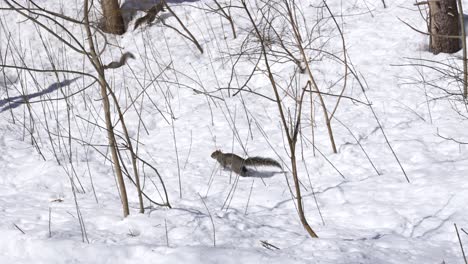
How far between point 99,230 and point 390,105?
289 centimetres

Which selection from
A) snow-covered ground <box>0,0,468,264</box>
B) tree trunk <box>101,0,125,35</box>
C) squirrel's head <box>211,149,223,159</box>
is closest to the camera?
snow-covered ground <box>0,0,468,264</box>

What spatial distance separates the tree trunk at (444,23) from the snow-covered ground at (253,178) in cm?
17

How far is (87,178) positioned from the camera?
4090 mm

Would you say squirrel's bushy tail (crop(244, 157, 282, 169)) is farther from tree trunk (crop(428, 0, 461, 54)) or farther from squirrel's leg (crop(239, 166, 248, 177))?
tree trunk (crop(428, 0, 461, 54))

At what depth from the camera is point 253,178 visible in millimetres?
3990

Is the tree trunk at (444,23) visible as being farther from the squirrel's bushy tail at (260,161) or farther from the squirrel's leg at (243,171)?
the squirrel's leg at (243,171)

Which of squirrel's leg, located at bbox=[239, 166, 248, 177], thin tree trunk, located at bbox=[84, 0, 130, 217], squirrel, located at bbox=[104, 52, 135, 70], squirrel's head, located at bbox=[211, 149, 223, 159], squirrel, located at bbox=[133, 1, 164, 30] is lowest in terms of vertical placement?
squirrel's leg, located at bbox=[239, 166, 248, 177]

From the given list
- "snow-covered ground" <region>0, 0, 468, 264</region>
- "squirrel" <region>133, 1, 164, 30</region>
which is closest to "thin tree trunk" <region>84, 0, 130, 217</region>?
"snow-covered ground" <region>0, 0, 468, 264</region>

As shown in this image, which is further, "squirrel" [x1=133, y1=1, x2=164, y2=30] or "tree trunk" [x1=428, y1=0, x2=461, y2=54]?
"squirrel" [x1=133, y1=1, x2=164, y2=30]

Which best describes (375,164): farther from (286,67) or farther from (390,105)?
(286,67)

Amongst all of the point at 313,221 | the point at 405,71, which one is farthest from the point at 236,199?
the point at 405,71

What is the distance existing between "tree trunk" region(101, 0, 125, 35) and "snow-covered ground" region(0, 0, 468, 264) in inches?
56.3

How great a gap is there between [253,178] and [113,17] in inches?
195

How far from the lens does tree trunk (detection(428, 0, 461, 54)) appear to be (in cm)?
570
